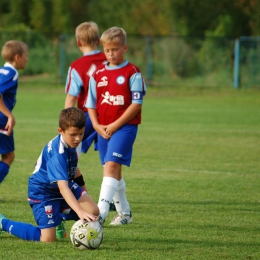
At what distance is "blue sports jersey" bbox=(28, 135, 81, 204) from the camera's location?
216 inches

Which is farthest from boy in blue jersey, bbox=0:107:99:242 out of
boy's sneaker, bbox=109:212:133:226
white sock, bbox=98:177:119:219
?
boy's sneaker, bbox=109:212:133:226

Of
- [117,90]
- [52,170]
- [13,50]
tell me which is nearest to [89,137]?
[117,90]

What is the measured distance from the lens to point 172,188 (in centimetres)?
862

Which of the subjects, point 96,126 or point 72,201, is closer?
point 72,201

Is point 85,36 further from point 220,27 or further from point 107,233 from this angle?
point 220,27

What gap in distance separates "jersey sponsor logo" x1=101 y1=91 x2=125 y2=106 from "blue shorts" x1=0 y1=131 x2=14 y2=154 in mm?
1671

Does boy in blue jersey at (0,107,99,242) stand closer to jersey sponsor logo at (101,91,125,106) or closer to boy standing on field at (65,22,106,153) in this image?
jersey sponsor logo at (101,91,125,106)

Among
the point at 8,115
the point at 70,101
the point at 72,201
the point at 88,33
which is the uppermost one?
the point at 88,33

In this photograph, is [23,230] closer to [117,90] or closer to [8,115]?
[117,90]

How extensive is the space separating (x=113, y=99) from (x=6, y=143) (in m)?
1.85

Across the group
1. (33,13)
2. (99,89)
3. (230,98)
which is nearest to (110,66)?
(99,89)

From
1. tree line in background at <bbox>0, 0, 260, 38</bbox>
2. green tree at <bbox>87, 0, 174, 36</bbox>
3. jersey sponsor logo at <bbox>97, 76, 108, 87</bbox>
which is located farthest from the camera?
green tree at <bbox>87, 0, 174, 36</bbox>

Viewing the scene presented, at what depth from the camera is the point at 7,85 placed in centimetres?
785

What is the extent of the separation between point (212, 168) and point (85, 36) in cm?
356
